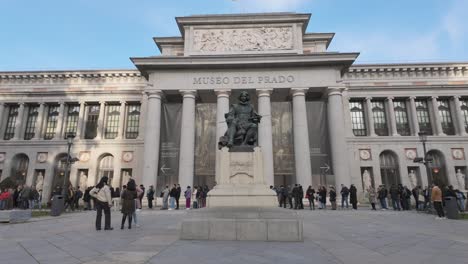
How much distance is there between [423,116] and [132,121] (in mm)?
33576

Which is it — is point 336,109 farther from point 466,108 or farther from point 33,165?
point 33,165

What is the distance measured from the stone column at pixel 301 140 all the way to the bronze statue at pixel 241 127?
627 inches

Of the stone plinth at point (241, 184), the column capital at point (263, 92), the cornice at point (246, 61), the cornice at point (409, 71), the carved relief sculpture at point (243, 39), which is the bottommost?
the stone plinth at point (241, 184)

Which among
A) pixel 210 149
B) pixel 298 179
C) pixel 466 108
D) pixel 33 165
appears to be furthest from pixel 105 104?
pixel 466 108

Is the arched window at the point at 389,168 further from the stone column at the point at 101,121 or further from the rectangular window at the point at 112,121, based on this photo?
the stone column at the point at 101,121

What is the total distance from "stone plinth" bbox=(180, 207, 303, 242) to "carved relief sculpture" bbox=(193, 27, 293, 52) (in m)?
22.5

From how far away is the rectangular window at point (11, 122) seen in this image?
3325 centimetres

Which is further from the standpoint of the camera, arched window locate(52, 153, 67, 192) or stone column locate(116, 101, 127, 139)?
stone column locate(116, 101, 127, 139)

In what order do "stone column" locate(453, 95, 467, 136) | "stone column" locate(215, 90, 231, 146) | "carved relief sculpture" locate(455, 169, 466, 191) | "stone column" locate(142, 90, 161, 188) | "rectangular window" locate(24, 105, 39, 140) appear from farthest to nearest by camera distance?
"rectangular window" locate(24, 105, 39, 140) → "stone column" locate(453, 95, 467, 136) → "carved relief sculpture" locate(455, 169, 466, 191) → "stone column" locate(215, 90, 231, 146) → "stone column" locate(142, 90, 161, 188)

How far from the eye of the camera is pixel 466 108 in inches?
1270

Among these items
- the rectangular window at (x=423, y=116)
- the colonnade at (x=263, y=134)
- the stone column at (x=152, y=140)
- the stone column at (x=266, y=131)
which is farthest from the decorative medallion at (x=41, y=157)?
the rectangular window at (x=423, y=116)

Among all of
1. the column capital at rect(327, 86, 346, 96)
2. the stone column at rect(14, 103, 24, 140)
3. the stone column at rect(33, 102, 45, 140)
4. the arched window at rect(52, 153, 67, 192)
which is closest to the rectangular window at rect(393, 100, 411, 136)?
the column capital at rect(327, 86, 346, 96)

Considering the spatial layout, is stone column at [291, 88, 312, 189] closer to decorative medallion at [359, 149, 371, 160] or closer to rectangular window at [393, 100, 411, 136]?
decorative medallion at [359, 149, 371, 160]

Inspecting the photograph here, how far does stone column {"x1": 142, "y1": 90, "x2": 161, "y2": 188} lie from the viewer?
23703 millimetres
